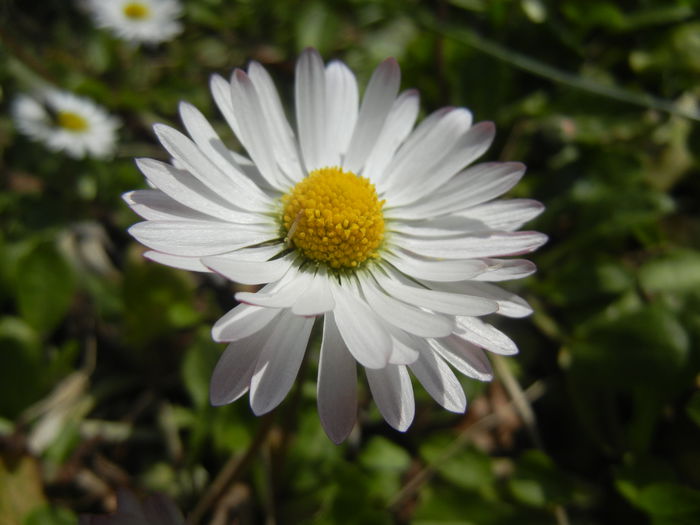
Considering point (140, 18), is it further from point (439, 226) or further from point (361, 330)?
point (361, 330)

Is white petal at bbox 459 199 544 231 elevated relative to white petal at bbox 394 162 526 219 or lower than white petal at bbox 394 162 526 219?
lower

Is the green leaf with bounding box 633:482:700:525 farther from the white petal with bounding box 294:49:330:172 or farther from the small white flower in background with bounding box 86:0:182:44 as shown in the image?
the small white flower in background with bounding box 86:0:182:44

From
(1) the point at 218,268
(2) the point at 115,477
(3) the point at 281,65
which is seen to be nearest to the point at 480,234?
(1) the point at 218,268

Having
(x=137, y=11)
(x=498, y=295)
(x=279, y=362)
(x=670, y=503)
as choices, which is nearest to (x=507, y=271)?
(x=498, y=295)

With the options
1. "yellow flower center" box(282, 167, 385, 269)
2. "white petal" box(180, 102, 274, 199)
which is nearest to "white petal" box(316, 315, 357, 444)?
"yellow flower center" box(282, 167, 385, 269)

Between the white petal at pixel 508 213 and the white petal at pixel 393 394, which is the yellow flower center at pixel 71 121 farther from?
the white petal at pixel 393 394

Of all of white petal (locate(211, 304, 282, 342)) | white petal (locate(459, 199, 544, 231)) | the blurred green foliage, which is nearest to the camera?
white petal (locate(211, 304, 282, 342))

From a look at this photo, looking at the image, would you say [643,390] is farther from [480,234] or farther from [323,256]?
[323,256]

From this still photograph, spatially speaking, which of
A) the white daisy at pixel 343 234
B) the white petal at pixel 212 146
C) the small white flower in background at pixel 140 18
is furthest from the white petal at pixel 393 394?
the small white flower in background at pixel 140 18
